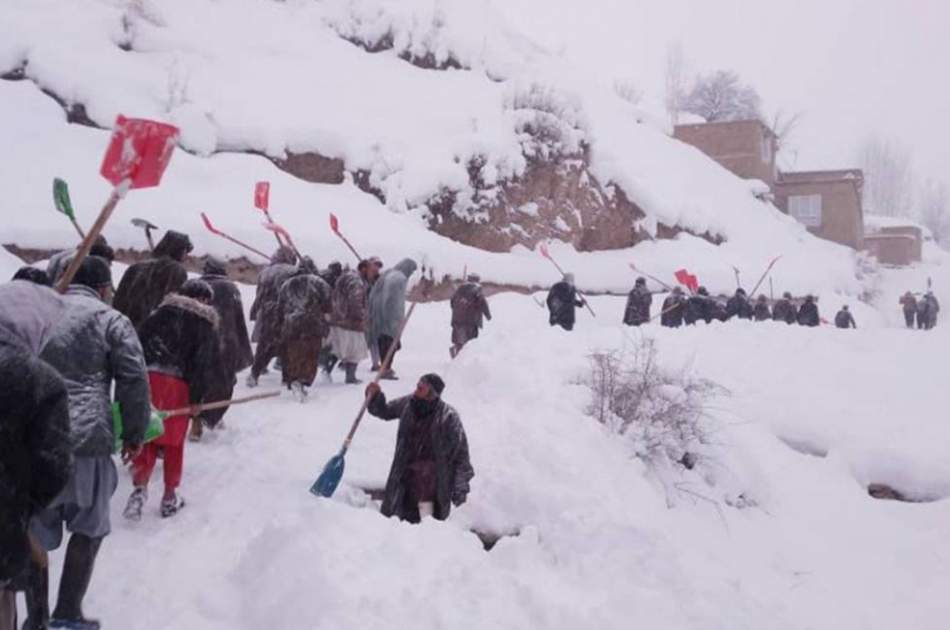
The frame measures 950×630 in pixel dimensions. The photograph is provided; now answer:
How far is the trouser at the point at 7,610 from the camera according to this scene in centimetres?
275

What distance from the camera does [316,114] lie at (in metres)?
19.2

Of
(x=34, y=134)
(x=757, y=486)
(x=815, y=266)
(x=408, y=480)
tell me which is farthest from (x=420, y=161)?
(x=815, y=266)

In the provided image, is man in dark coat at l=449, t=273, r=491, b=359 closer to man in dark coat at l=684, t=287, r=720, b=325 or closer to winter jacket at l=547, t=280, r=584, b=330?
winter jacket at l=547, t=280, r=584, b=330

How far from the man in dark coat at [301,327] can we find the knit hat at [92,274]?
4.00 meters

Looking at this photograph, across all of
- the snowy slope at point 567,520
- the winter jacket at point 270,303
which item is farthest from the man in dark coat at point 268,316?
the snowy slope at point 567,520

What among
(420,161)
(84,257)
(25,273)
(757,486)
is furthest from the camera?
(420,161)

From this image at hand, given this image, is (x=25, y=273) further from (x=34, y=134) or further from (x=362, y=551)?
(x=34, y=134)

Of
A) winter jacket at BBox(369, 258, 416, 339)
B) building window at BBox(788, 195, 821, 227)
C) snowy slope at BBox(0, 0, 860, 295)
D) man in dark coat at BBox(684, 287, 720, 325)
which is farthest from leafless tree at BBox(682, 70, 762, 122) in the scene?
winter jacket at BBox(369, 258, 416, 339)

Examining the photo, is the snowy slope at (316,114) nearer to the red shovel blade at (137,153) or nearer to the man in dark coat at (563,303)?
the man in dark coat at (563,303)

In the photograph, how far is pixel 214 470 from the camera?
5.90 metres

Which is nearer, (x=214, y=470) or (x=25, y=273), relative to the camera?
(x=25, y=273)

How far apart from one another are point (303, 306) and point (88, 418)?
4.50 m

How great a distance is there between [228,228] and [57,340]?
1110 cm

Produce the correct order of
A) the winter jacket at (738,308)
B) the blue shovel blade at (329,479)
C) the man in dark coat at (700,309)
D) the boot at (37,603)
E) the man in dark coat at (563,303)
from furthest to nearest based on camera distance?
the winter jacket at (738,308) → the man in dark coat at (700,309) → the man in dark coat at (563,303) → the blue shovel blade at (329,479) → the boot at (37,603)
